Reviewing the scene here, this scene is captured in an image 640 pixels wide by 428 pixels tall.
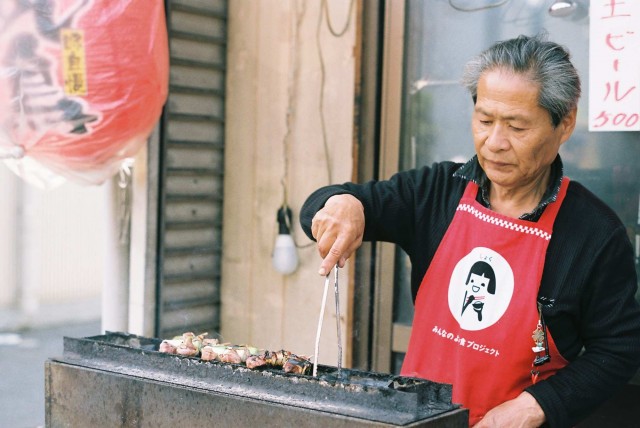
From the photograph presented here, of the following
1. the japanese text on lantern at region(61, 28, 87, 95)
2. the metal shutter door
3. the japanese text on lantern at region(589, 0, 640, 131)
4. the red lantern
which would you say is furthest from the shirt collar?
the metal shutter door

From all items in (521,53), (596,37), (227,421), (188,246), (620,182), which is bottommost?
(227,421)

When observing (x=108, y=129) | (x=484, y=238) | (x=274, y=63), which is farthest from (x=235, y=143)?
(x=484, y=238)

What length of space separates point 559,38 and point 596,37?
0.25 m

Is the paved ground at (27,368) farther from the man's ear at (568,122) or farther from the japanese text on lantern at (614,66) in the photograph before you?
the man's ear at (568,122)

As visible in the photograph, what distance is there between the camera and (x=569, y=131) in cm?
272

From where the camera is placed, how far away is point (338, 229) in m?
2.65

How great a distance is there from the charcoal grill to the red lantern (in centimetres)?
136

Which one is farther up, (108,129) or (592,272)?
(108,129)

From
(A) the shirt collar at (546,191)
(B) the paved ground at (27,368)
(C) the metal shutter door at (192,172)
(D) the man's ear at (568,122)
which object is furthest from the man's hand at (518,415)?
(B) the paved ground at (27,368)

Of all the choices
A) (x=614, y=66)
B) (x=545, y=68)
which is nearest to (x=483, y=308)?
(x=545, y=68)

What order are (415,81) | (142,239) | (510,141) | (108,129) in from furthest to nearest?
(142,239), (415,81), (108,129), (510,141)

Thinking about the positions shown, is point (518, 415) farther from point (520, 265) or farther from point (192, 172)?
point (192, 172)

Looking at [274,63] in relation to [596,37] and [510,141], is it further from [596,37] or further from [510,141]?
[510,141]

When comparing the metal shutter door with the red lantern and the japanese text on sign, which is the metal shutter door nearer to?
the red lantern
